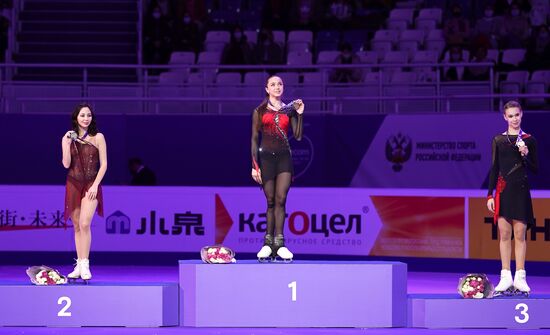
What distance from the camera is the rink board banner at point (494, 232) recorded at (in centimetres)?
1677

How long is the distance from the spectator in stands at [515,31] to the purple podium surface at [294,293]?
1115 centimetres

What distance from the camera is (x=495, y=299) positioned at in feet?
38.9

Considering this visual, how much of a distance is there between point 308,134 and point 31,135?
16.4 ft

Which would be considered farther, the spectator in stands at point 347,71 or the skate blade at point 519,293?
the spectator in stands at point 347,71

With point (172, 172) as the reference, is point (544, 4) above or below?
above

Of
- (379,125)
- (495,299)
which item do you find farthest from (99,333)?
(379,125)

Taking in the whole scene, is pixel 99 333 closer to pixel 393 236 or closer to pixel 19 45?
pixel 393 236

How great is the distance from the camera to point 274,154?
1206cm

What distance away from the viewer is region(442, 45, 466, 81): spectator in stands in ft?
68.3

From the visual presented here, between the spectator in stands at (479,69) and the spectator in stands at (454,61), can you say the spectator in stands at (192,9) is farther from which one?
the spectator in stands at (479,69)

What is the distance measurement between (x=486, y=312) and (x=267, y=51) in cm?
1135

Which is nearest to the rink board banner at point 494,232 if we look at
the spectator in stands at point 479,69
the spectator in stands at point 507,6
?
the spectator in stands at point 479,69

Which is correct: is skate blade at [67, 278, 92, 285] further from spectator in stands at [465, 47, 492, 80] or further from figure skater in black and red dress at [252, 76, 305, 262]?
spectator in stands at [465, 47, 492, 80]

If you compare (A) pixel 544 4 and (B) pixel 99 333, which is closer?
(B) pixel 99 333
